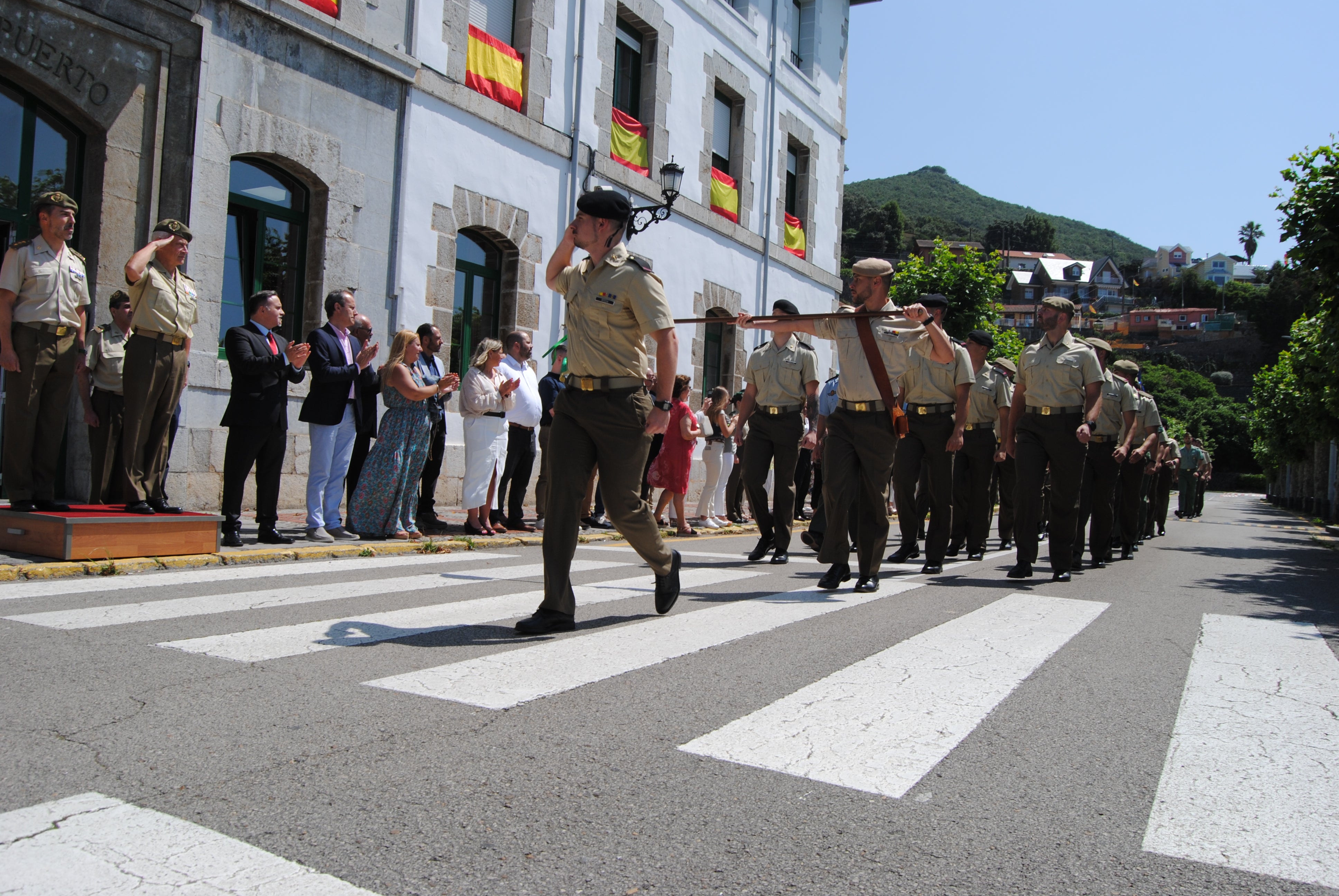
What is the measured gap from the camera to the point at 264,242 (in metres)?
11.7

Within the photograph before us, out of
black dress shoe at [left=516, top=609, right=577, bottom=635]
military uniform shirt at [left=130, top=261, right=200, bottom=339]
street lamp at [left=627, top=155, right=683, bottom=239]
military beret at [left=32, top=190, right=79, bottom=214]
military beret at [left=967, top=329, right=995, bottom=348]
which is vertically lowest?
black dress shoe at [left=516, top=609, right=577, bottom=635]

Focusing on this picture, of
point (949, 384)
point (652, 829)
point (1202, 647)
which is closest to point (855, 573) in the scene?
point (949, 384)

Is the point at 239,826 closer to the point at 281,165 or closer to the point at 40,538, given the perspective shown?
the point at 40,538

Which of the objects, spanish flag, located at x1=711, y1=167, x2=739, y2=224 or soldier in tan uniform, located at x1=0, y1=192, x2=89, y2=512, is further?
spanish flag, located at x1=711, y1=167, x2=739, y2=224

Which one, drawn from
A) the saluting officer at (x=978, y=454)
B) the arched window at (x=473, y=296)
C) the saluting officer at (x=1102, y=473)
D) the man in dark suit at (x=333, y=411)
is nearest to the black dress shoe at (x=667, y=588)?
the man in dark suit at (x=333, y=411)

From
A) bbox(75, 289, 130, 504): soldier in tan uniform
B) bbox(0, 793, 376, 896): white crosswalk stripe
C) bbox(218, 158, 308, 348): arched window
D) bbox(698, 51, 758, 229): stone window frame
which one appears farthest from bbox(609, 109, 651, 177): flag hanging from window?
bbox(0, 793, 376, 896): white crosswalk stripe

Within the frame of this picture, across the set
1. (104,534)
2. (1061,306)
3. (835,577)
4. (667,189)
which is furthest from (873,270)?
(667,189)

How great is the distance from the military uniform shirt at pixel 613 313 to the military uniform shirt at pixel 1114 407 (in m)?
6.91

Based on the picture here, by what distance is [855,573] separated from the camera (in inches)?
325

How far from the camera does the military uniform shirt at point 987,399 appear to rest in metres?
10.5

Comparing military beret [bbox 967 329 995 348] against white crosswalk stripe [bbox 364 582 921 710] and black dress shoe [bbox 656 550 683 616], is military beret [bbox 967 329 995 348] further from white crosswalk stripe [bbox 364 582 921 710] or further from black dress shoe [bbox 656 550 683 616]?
black dress shoe [bbox 656 550 683 616]

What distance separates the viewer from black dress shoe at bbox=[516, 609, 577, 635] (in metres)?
4.84

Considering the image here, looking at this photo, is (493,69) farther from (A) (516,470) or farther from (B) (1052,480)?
(B) (1052,480)

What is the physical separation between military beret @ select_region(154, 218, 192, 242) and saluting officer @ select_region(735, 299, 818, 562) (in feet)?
14.5
